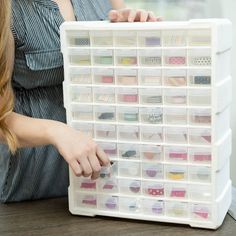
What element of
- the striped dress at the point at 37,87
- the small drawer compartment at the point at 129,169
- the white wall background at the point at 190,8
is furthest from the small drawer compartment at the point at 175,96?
the white wall background at the point at 190,8

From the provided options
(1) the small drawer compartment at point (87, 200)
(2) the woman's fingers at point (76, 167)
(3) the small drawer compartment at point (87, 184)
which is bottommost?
(1) the small drawer compartment at point (87, 200)

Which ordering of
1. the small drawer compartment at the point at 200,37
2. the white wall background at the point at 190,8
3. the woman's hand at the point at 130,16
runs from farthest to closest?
1. the white wall background at the point at 190,8
2. the woman's hand at the point at 130,16
3. the small drawer compartment at the point at 200,37

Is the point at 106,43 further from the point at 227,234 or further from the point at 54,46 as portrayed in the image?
the point at 227,234

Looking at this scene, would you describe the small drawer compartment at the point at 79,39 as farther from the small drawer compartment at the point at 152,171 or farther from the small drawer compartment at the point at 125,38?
the small drawer compartment at the point at 152,171

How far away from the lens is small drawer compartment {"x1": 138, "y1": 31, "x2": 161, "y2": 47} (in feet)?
2.34

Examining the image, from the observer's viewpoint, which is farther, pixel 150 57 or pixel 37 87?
pixel 37 87

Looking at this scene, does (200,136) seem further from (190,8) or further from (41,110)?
(190,8)

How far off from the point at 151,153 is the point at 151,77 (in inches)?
4.6

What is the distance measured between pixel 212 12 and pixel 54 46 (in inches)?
31.0

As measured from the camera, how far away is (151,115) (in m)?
0.74

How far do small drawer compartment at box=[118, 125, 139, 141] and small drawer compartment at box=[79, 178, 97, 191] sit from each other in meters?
0.10

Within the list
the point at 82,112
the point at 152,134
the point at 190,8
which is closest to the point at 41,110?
the point at 82,112

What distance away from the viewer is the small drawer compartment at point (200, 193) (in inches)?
28.9

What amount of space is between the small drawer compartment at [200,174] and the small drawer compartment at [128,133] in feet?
0.32
